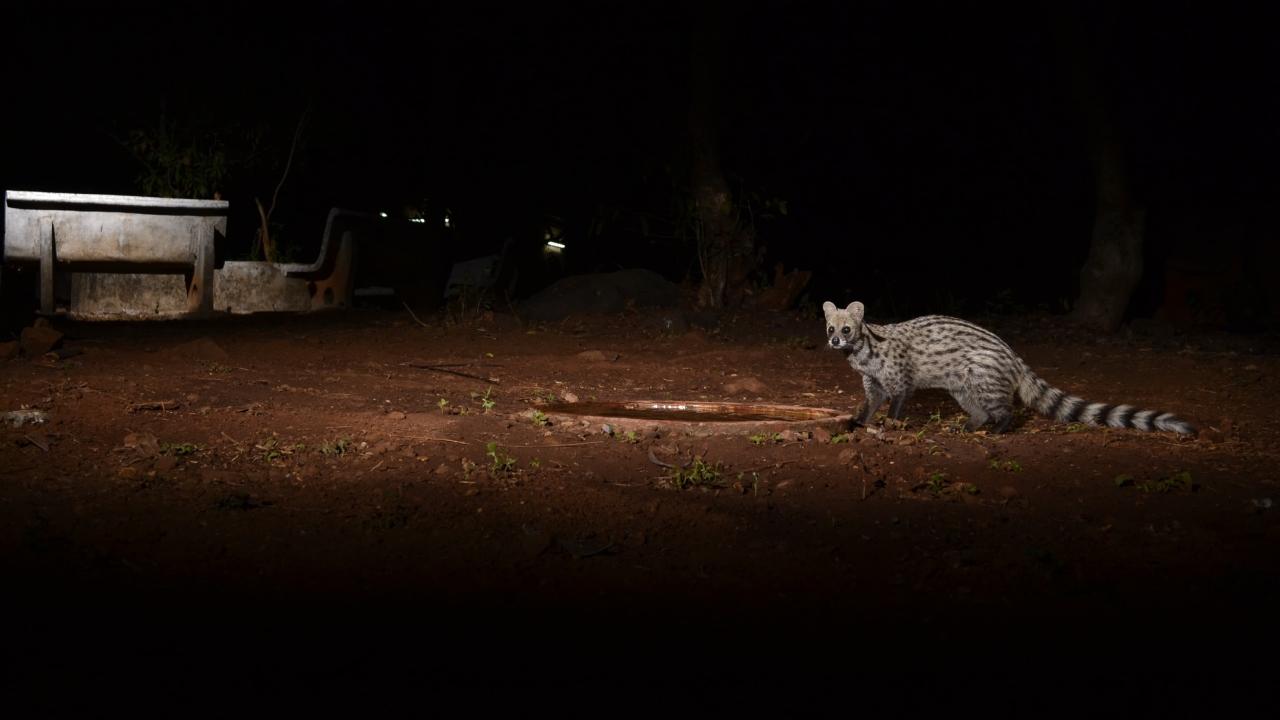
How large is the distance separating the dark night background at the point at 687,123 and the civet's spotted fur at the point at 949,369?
6924 millimetres

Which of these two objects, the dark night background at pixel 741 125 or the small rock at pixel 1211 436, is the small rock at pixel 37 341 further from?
the small rock at pixel 1211 436

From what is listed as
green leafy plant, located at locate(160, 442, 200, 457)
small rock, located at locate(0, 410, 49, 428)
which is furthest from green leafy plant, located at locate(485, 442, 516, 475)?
small rock, located at locate(0, 410, 49, 428)

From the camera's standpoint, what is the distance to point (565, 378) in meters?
9.38

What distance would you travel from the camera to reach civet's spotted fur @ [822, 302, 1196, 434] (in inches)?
293

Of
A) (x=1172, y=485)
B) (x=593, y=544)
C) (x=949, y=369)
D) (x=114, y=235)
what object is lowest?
(x=593, y=544)

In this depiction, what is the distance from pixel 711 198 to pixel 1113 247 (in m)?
4.49

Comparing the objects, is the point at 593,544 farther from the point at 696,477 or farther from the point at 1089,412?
the point at 1089,412

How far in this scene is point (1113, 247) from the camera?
1312 centimetres

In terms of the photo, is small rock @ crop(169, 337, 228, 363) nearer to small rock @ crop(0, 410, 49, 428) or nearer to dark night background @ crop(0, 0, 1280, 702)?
small rock @ crop(0, 410, 49, 428)

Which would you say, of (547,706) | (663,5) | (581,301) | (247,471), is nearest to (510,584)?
(547,706)

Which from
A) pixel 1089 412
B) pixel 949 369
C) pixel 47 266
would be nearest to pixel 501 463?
pixel 949 369

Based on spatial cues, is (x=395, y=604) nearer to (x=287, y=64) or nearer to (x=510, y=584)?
(x=510, y=584)

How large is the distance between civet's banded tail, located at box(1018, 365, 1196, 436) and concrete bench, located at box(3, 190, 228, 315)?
944cm

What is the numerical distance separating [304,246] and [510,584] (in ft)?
52.3
